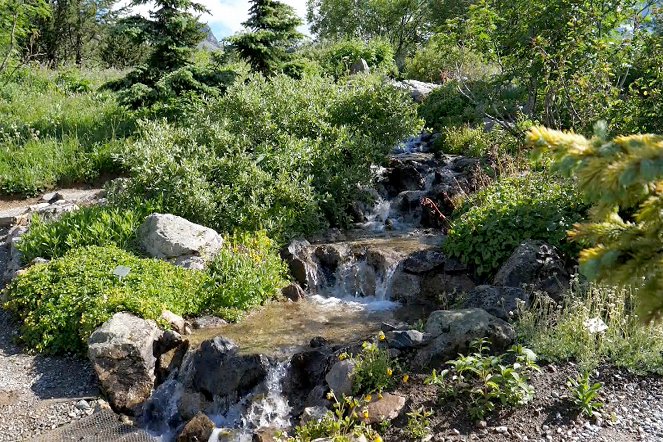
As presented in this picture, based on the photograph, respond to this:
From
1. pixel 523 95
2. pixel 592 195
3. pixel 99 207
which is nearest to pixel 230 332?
pixel 99 207

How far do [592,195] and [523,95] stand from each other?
32.0ft

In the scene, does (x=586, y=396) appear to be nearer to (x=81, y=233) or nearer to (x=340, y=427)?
(x=340, y=427)

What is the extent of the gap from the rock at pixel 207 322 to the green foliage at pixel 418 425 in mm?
3327

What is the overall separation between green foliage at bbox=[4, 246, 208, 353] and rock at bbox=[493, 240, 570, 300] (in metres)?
4.03

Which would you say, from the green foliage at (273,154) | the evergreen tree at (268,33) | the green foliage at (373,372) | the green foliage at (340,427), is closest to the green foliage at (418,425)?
the green foliage at (340,427)

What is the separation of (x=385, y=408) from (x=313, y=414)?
0.70 metres

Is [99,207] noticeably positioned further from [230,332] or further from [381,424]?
[381,424]

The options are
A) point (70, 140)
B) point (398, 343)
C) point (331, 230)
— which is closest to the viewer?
point (398, 343)

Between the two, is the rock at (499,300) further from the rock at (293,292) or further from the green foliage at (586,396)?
the rock at (293,292)

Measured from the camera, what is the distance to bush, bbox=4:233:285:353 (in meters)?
6.76

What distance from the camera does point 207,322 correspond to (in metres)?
7.39

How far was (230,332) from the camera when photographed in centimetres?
714

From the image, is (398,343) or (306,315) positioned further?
(306,315)

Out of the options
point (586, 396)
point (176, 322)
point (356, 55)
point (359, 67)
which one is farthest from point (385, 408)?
point (356, 55)
